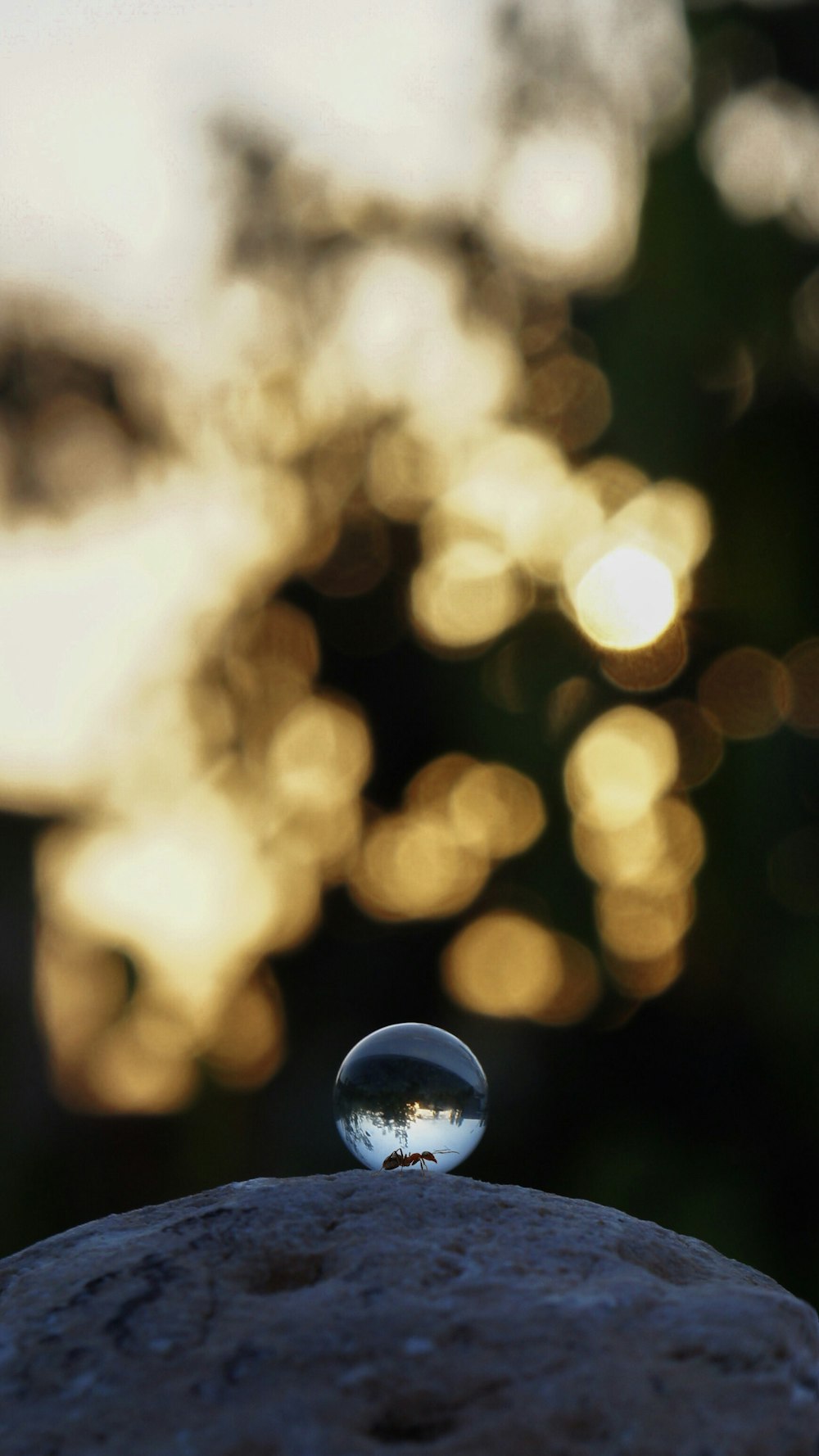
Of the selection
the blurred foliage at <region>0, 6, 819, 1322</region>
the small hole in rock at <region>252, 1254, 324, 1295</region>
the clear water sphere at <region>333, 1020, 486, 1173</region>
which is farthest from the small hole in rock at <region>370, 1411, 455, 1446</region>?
the blurred foliage at <region>0, 6, 819, 1322</region>

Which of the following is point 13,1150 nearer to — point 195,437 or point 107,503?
point 107,503

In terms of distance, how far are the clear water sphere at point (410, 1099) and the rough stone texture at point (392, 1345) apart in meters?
0.44

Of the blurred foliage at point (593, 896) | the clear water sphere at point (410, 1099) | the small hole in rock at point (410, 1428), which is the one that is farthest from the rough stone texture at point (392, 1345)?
the blurred foliage at point (593, 896)

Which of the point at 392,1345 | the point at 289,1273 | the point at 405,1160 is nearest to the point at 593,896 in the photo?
the point at 405,1160

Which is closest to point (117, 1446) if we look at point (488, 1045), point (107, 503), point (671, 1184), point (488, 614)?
point (671, 1184)

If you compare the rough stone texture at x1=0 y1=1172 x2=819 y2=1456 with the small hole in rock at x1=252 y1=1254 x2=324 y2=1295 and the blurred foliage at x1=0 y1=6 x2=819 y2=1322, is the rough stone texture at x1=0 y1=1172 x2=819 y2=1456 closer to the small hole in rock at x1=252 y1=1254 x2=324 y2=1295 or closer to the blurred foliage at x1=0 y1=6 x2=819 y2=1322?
the small hole in rock at x1=252 y1=1254 x2=324 y2=1295

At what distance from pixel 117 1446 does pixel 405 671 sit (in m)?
7.77

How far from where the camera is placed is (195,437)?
9.55 m

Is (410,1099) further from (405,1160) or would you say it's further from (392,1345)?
(392,1345)

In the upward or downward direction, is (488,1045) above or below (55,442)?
below

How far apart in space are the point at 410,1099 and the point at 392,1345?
0.87 m

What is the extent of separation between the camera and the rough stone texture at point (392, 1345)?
1906 mm

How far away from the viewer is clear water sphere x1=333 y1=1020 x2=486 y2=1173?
290cm

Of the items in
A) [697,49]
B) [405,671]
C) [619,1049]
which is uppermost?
[697,49]
